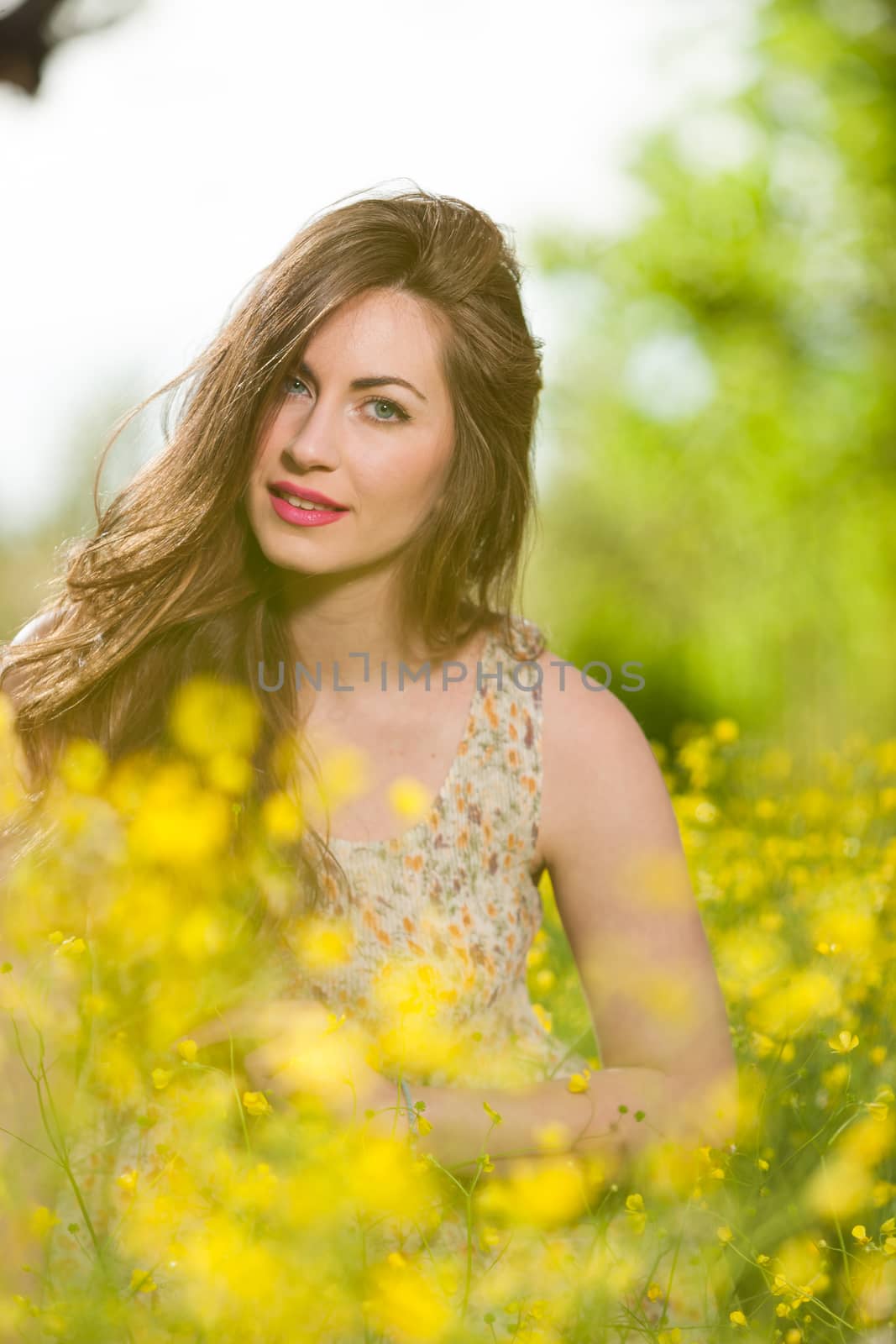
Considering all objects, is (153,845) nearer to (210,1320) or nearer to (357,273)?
(210,1320)

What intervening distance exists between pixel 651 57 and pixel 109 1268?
922 centimetres

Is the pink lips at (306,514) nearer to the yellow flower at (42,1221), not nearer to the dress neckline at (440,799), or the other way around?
the dress neckline at (440,799)

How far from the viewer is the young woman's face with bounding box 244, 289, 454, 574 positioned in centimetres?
191

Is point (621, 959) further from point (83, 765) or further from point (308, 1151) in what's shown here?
point (83, 765)

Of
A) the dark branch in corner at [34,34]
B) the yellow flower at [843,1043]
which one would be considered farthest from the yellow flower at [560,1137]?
the dark branch in corner at [34,34]

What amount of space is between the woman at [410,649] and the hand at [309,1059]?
0.17 m

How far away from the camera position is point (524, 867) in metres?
2.15

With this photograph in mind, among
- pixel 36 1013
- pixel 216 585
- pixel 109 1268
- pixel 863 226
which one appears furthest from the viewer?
pixel 863 226

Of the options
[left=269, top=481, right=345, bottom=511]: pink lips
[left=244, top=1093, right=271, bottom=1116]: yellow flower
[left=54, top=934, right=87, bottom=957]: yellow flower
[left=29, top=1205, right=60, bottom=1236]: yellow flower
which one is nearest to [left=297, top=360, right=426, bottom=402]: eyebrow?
[left=269, top=481, right=345, bottom=511]: pink lips

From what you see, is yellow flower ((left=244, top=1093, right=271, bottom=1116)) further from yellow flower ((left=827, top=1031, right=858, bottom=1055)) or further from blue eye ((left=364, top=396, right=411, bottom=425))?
blue eye ((left=364, top=396, right=411, bottom=425))

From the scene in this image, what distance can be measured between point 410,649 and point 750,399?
25.0 feet

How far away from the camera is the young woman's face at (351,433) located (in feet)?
6.26

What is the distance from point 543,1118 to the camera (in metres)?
1.82

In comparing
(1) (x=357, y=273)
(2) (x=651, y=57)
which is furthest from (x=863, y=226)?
(1) (x=357, y=273)
